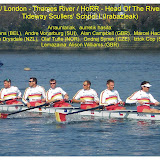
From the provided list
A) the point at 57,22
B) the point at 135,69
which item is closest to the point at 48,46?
the point at 57,22

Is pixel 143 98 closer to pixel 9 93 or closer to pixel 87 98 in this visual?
pixel 87 98

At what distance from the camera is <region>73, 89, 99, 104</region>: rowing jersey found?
27281 millimetres

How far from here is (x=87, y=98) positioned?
2741 cm

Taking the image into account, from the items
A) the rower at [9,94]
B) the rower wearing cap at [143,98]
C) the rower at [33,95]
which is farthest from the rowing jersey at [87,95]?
the rower at [9,94]

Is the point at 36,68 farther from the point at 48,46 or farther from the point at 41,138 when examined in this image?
the point at 41,138

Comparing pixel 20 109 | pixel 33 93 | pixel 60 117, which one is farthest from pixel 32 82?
pixel 60 117

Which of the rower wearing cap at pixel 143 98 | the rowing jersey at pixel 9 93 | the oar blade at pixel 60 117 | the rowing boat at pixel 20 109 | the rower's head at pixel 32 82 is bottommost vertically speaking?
the oar blade at pixel 60 117

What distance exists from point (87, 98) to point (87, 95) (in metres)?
0.19

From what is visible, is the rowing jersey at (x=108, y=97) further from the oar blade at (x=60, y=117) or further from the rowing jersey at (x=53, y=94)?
the rowing jersey at (x=53, y=94)

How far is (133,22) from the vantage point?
318 feet

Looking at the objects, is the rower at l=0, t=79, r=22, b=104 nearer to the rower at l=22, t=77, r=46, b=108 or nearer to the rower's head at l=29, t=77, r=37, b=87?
the rower at l=22, t=77, r=46, b=108

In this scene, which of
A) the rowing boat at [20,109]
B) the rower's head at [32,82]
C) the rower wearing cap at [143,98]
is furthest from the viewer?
the rowing boat at [20,109]

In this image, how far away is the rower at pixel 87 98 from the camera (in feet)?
89.5

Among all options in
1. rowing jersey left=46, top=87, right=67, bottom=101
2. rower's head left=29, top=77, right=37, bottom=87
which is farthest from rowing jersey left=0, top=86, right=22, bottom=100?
rowing jersey left=46, top=87, right=67, bottom=101
